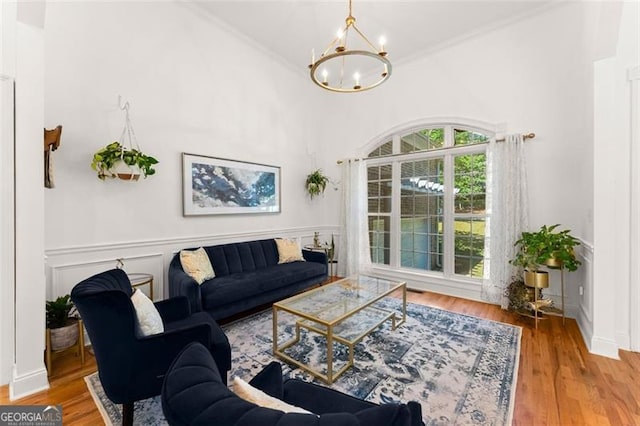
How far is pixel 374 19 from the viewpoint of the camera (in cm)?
364

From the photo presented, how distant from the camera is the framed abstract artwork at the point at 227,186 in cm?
356

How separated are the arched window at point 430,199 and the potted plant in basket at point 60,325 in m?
4.22

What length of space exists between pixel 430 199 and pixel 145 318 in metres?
4.14

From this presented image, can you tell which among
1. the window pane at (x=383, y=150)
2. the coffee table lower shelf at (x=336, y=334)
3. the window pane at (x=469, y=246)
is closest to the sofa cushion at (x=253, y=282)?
the coffee table lower shelf at (x=336, y=334)

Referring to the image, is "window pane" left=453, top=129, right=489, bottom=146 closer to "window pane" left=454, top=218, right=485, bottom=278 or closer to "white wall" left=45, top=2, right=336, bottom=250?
"window pane" left=454, top=218, right=485, bottom=278

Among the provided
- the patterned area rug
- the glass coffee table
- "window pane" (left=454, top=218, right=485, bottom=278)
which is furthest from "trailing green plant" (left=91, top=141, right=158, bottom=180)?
"window pane" (left=454, top=218, right=485, bottom=278)

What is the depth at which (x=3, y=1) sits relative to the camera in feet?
7.09

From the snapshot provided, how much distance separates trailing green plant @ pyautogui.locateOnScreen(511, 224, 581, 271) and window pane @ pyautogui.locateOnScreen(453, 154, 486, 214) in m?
0.92

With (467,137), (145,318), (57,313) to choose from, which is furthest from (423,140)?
(57,313)

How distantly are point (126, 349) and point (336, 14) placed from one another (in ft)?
13.3

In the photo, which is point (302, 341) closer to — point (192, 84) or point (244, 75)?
point (192, 84)

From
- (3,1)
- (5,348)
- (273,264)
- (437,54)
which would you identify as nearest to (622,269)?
(437,54)

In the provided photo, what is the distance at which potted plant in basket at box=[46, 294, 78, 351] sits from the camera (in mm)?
2266

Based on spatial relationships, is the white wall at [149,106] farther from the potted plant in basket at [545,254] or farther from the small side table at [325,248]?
the potted plant in basket at [545,254]
